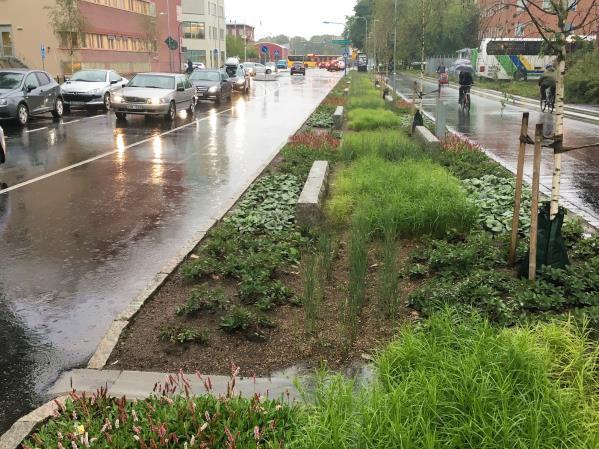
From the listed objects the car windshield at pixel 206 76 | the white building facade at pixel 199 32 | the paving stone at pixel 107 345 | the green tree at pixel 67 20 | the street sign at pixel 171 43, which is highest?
the white building facade at pixel 199 32

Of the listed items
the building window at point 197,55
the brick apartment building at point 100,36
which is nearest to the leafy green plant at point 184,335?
the brick apartment building at point 100,36

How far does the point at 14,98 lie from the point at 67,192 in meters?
10.4

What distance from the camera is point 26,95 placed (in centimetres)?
1953

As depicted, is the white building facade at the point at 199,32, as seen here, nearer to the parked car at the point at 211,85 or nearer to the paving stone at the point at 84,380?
the parked car at the point at 211,85

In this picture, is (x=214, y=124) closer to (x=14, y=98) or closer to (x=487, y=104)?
(x=14, y=98)

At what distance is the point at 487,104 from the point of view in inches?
1190

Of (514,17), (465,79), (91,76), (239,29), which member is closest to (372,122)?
(465,79)

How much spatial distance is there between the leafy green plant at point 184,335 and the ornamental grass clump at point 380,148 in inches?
261

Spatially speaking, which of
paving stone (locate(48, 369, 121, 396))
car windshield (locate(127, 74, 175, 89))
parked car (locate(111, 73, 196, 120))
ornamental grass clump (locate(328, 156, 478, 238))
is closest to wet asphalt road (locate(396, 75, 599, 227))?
ornamental grass clump (locate(328, 156, 478, 238))

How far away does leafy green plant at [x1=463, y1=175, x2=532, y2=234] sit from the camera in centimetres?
739

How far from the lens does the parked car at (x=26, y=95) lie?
18672mm

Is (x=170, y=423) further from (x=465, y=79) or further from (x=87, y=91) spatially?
(x=465, y=79)

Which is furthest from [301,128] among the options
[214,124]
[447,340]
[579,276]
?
[447,340]

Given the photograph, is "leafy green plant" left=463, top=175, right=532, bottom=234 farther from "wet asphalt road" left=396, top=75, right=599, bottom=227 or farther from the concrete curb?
the concrete curb
